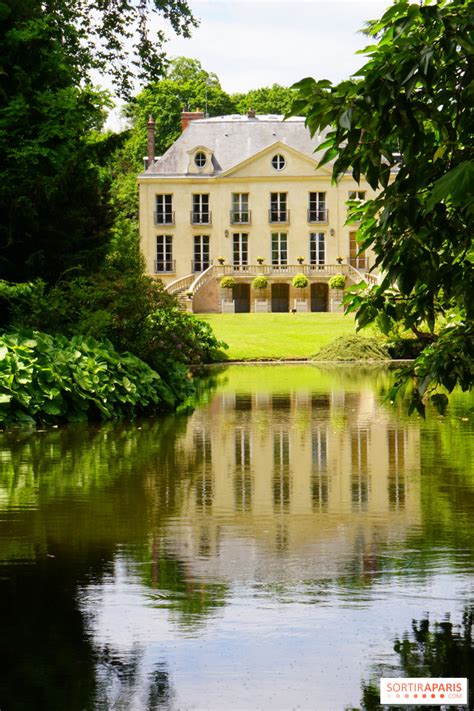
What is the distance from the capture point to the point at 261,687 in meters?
4.77

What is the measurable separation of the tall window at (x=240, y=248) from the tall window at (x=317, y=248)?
3.73 meters

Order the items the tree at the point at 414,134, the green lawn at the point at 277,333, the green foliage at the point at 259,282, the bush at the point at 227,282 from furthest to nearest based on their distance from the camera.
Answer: the green foliage at the point at 259,282 → the bush at the point at 227,282 → the green lawn at the point at 277,333 → the tree at the point at 414,134

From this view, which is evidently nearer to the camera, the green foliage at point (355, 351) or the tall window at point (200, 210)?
the green foliage at point (355, 351)

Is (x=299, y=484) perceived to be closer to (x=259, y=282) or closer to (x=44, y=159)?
(x=44, y=159)

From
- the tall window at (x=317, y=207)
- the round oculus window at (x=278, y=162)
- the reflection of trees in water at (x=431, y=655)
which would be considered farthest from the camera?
the tall window at (x=317, y=207)

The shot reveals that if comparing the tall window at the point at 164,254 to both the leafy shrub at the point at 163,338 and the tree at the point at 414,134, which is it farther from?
the tree at the point at 414,134

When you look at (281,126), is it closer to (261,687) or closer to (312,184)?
(312,184)

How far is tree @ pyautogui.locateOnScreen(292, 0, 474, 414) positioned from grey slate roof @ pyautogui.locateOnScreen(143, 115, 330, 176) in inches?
2522

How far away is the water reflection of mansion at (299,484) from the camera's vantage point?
817 centimetres

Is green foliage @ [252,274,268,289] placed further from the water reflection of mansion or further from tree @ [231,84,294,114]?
Result: the water reflection of mansion

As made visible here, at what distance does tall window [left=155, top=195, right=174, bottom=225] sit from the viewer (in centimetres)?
6894

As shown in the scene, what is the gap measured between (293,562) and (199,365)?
25.6 m

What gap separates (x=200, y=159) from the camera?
68.8m

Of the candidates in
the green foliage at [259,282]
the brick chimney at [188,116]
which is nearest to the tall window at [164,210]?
the brick chimney at [188,116]
